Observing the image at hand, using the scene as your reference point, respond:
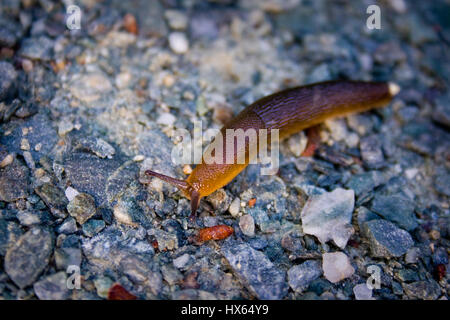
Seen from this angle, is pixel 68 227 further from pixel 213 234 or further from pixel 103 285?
pixel 213 234

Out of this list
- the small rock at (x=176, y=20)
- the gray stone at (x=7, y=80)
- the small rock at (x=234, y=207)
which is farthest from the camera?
the small rock at (x=176, y=20)

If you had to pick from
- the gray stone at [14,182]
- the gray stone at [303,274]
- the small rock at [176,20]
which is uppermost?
the small rock at [176,20]

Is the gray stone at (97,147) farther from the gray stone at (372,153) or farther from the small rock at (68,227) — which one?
the gray stone at (372,153)

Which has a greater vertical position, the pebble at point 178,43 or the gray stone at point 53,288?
the pebble at point 178,43

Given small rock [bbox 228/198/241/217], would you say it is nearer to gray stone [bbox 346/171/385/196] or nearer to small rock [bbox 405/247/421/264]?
gray stone [bbox 346/171/385/196]

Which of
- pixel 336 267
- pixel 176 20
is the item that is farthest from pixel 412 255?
pixel 176 20

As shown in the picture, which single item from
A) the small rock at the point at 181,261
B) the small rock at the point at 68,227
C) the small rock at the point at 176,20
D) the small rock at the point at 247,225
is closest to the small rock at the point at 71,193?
the small rock at the point at 68,227
